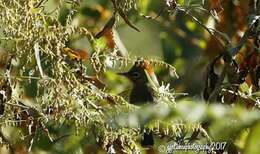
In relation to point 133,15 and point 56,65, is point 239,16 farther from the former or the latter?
point 56,65

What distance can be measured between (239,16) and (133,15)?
0.76 meters

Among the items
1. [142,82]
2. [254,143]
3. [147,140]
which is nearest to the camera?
[254,143]

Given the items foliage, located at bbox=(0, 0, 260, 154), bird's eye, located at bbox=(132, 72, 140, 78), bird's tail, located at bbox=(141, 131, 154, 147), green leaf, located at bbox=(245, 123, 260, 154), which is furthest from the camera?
bird's eye, located at bbox=(132, 72, 140, 78)

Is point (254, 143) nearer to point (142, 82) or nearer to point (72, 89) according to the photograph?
point (72, 89)

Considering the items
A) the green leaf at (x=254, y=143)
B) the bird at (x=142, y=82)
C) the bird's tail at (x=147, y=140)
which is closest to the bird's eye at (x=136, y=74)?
the bird at (x=142, y=82)

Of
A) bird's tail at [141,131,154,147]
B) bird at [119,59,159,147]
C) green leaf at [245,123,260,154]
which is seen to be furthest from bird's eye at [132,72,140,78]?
green leaf at [245,123,260,154]

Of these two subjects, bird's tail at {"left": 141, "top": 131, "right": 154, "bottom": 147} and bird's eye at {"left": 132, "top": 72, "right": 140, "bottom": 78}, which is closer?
bird's tail at {"left": 141, "top": 131, "right": 154, "bottom": 147}

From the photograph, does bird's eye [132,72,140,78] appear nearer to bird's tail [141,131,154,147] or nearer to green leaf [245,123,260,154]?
bird's tail [141,131,154,147]

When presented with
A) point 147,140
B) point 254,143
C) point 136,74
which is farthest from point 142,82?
point 254,143

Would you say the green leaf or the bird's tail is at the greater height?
the green leaf

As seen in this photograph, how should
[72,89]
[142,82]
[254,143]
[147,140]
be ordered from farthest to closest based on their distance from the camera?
1. [142,82]
2. [147,140]
3. [72,89]
4. [254,143]

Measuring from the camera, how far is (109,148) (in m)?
1.00

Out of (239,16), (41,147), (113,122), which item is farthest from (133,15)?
(113,122)

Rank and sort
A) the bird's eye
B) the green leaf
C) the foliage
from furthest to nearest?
the bird's eye < the foliage < the green leaf
